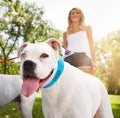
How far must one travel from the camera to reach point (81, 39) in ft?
20.4

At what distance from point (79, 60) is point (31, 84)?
2.19 metres

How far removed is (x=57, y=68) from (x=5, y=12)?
30.5 m

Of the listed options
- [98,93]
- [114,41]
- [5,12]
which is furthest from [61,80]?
[114,41]

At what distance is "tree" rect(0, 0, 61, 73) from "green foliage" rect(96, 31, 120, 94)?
1297 cm

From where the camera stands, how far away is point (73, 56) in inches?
232

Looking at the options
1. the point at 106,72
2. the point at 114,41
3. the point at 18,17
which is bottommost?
the point at 106,72

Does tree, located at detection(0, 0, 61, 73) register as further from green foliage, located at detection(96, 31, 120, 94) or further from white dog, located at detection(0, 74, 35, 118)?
white dog, located at detection(0, 74, 35, 118)

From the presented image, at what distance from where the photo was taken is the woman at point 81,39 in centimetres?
614

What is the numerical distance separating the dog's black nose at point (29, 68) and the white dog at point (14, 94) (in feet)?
12.2

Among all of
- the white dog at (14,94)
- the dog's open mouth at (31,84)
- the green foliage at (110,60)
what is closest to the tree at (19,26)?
the green foliage at (110,60)

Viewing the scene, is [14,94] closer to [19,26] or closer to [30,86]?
[30,86]

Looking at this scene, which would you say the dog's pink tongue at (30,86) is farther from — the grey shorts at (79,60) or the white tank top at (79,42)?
the white tank top at (79,42)

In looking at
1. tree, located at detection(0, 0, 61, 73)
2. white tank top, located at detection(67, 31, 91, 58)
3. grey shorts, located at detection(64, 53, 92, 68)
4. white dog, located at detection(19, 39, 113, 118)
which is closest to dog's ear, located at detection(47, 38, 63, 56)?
white dog, located at detection(19, 39, 113, 118)

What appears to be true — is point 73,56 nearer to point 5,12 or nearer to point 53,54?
point 53,54
